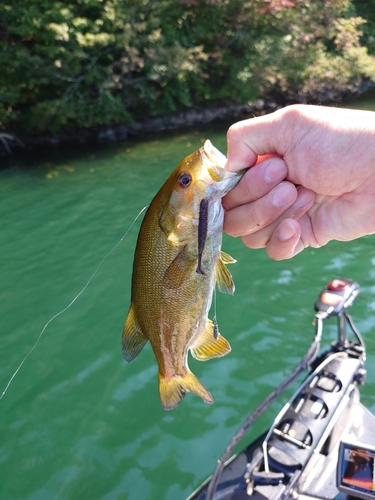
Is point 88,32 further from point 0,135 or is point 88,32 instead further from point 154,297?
point 154,297

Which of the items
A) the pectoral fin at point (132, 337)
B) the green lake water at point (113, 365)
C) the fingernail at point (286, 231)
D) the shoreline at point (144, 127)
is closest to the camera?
the pectoral fin at point (132, 337)

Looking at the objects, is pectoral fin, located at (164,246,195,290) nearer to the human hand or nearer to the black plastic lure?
the black plastic lure

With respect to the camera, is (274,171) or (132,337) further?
(132,337)

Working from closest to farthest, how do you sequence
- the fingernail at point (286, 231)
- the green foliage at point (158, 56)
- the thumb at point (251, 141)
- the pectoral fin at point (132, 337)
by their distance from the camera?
the thumb at point (251, 141) → the pectoral fin at point (132, 337) → the fingernail at point (286, 231) → the green foliage at point (158, 56)

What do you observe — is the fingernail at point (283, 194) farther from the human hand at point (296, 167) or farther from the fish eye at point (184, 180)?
the fish eye at point (184, 180)

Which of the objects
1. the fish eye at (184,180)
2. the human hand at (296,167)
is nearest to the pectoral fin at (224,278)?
the human hand at (296,167)

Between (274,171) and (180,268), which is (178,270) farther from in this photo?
(274,171)

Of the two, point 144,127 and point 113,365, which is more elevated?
point 144,127

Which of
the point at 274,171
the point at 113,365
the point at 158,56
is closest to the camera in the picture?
the point at 274,171

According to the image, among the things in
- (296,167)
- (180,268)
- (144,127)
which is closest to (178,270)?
(180,268)
